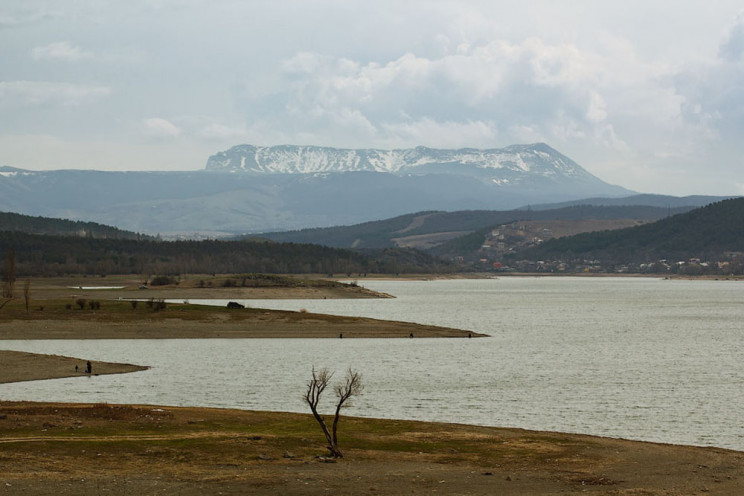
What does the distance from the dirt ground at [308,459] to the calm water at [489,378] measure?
6842 mm

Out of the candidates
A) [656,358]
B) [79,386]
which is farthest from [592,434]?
[656,358]

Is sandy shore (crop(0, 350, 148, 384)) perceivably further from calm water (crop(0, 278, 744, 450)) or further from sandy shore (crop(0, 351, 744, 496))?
sandy shore (crop(0, 351, 744, 496))

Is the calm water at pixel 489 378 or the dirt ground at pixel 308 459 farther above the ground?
the dirt ground at pixel 308 459

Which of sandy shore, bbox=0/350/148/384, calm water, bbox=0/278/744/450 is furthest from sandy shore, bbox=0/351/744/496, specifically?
sandy shore, bbox=0/350/148/384

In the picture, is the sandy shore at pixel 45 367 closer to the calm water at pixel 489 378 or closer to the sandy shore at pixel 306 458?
the calm water at pixel 489 378

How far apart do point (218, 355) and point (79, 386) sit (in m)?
25.1

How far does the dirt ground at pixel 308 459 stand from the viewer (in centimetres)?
3209

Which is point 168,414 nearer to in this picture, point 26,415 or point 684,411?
point 26,415

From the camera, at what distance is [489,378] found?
234 feet

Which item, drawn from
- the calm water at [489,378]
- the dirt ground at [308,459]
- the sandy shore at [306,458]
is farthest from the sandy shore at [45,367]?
the dirt ground at [308,459]

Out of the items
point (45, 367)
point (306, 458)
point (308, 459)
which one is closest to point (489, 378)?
point (45, 367)

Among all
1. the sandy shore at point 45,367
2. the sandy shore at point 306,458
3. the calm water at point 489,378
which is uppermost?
the sandy shore at point 306,458

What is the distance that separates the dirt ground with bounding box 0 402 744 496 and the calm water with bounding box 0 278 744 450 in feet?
22.4

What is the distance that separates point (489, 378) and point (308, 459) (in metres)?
36.3
